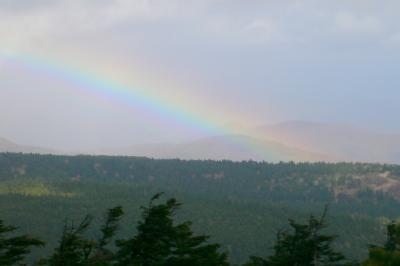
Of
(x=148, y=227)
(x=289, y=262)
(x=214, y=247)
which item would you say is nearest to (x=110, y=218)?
(x=148, y=227)

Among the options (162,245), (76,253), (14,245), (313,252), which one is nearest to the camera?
(76,253)

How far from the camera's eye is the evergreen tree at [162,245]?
1283 inches

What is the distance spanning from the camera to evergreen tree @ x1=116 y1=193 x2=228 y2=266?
107ft

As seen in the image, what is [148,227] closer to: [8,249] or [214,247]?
[214,247]

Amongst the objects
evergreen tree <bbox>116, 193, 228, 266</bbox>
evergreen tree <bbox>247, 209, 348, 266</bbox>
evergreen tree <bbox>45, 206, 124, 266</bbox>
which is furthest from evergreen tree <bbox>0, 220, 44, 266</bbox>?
evergreen tree <bbox>247, 209, 348, 266</bbox>

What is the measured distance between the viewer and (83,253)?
32.5 meters

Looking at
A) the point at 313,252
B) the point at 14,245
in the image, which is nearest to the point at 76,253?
the point at 14,245

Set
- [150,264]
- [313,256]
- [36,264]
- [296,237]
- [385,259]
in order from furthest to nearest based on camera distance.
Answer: [296,237]
[313,256]
[150,264]
[36,264]
[385,259]

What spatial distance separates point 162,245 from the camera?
3316 cm

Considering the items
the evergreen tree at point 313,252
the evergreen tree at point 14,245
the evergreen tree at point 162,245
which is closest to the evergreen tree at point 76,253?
the evergreen tree at point 14,245

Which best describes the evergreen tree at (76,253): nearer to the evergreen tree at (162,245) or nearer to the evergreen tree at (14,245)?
the evergreen tree at (14,245)

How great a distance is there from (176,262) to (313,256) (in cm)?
747

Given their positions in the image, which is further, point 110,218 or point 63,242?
point 110,218

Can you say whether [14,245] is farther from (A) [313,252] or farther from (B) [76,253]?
(A) [313,252]
